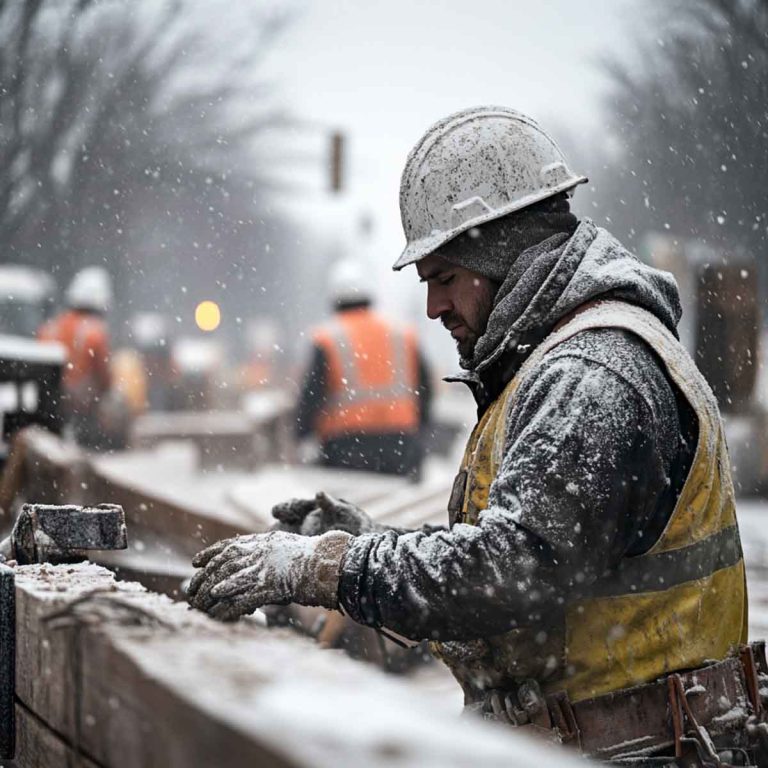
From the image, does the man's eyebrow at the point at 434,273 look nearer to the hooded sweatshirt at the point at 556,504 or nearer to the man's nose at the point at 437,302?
the man's nose at the point at 437,302

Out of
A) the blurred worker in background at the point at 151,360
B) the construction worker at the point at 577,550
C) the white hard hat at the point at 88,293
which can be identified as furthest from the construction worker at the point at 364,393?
the blurred worker in background at the point at 151,360

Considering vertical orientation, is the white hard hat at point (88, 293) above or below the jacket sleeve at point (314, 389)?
above

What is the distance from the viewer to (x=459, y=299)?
120 inches

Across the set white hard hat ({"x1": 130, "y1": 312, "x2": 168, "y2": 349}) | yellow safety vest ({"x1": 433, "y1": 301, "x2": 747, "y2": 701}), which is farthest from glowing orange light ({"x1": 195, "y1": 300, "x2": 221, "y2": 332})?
yellow safety vest ({"x1": 433, "y1": 301, "x2": 747, "y2": 701})

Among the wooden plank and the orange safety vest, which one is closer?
the wooden plank

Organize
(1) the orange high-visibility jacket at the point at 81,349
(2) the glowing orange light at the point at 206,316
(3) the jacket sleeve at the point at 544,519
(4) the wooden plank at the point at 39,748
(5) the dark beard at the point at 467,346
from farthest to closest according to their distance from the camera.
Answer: (2) the glowing orange light at the point at 206,316 → (1) the orange high-visibility jacket at the point at 81,349 → (5) the dark beard at the point at 467,346 → (3) the jacket sleeve at the point at 544,519 → (4) the wooden plank at the point at 39,748

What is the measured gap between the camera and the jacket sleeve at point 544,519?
241 cm

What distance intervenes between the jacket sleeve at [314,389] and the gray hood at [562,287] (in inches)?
234

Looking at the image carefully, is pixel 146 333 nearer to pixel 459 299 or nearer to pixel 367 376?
pixel 367 376

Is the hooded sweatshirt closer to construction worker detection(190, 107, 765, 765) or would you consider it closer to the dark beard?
construction worker detection(190, 107, 765, 765)

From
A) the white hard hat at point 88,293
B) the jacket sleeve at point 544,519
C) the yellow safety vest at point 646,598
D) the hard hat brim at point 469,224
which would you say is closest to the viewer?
the jacket sleeve at point 544,519

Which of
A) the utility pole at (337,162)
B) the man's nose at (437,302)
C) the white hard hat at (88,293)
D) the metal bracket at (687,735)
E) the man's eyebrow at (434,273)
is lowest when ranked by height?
the metal bracket at (687,735)

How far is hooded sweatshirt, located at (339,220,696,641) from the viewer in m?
2.41

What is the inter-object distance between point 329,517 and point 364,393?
212 inches
